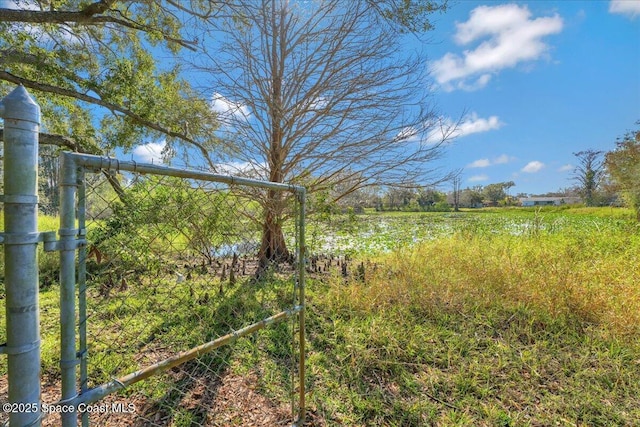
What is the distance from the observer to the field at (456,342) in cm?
197

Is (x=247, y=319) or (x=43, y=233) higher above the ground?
(x=43, y=233)

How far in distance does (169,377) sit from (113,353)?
625 millimetres

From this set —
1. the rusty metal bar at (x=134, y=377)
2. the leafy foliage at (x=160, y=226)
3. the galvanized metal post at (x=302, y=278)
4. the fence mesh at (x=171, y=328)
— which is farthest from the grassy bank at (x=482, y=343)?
the leafy foliage at (x=160, y=226)

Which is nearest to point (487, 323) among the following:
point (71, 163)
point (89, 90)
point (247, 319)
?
point (247, 319)

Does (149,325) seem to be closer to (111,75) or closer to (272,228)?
(272,228)

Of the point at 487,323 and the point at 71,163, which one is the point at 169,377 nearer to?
the point at 71,163

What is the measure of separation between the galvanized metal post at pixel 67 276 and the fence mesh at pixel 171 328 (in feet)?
0.09

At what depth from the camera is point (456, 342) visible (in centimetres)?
262

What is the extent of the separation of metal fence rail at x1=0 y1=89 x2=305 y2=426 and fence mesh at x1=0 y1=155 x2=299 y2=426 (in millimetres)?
10

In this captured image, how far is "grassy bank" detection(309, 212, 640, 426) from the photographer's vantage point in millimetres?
1969

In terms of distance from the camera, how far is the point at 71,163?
79 centimetres

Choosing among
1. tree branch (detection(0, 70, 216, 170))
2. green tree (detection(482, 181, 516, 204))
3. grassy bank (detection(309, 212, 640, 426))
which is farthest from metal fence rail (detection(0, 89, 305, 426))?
green tree (detection(482, 181, 516, 204))

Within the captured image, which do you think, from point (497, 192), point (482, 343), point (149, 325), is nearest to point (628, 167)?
point (482, 343)

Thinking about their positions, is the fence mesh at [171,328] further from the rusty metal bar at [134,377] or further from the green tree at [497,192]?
the green tree at [497,192]
